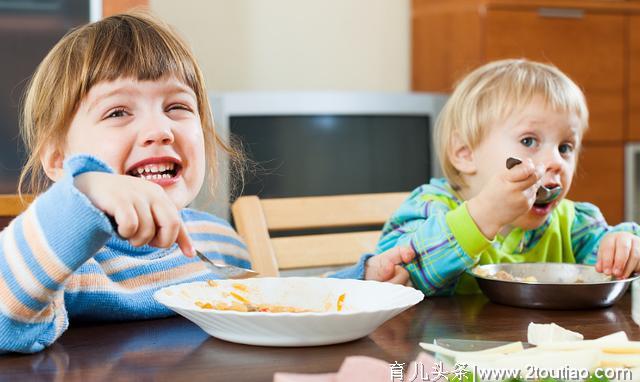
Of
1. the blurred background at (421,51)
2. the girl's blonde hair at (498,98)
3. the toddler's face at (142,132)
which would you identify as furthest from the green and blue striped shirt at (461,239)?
the blurred background at (421,51)

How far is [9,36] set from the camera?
2.30 metres

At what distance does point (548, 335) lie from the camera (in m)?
0.79

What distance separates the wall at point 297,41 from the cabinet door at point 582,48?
44cm

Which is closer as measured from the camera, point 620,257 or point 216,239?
point 620,257

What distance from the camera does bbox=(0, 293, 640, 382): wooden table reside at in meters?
0.72

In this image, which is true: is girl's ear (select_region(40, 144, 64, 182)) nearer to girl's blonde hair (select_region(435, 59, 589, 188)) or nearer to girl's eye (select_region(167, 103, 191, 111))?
girl's eye (select_region(167, 103, 191, 111))

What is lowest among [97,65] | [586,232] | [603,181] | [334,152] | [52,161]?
[603,181]

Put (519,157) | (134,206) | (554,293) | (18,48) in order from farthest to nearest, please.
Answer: (18,48) → (519,157) → (554,293) → (134,206)

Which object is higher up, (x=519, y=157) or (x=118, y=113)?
(x=118, y=113)

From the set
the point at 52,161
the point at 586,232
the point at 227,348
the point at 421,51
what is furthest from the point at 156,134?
the point at 421,51

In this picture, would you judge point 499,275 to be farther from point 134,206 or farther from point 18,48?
point 18,48

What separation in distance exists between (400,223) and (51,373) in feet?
2.38

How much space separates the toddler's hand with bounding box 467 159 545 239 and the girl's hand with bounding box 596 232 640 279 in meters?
0.15

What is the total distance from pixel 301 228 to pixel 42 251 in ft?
2.38
